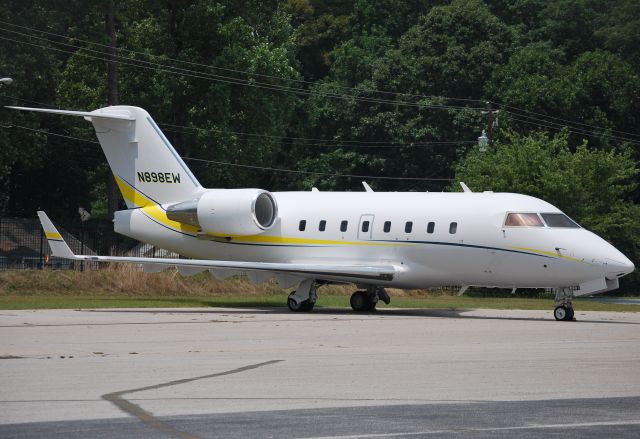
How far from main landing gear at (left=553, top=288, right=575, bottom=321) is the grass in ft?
20.1

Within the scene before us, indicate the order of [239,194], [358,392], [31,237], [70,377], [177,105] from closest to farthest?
[358,392], [70,377], [239,194], [31,237], [177,105]

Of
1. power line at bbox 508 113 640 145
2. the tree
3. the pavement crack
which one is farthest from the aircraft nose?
power line at bbox 508 113 640 145

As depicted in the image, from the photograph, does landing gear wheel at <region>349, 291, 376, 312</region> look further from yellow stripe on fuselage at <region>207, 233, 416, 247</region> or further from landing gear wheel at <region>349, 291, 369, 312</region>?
yellow stripe on fuselage at <region>207, 233, 416, 247</region>

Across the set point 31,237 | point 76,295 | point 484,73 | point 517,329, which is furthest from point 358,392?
point 484,73

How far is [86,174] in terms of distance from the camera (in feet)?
221

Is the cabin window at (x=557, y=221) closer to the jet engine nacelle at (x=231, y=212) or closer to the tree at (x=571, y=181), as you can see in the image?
the jet engine nacelle at (x=231, y=212)

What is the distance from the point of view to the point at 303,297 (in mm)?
30047

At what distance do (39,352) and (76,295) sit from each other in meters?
18.2

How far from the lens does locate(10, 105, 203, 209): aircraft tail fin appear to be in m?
32.8

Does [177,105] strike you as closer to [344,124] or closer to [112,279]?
[344,124]

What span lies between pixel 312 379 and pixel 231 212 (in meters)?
16.8

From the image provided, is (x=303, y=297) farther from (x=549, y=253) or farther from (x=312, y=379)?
(x=312, y=379)

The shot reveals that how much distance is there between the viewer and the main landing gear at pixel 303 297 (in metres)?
30.0

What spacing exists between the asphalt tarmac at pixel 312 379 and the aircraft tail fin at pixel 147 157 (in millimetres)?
8195
